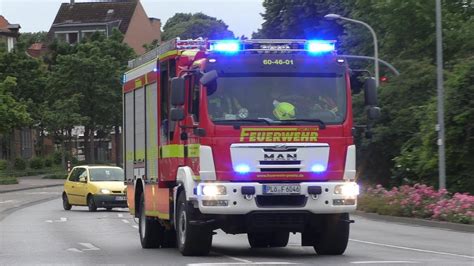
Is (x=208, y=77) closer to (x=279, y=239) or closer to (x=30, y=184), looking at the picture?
(x=279, y=239)

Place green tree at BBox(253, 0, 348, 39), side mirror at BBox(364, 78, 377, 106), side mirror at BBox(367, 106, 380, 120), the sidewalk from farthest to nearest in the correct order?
green tree at BBox(253, 0, 348, 39) < the sidewalk < side mirror at BBox(364, 78, 377, 106) < side mirror at BBox(367, 106, 380, 120)

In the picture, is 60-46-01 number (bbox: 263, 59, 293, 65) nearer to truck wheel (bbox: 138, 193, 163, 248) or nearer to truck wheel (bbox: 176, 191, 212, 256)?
truck wheel (bbox: 176, 191, 212, 256)

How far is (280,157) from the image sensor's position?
14141mm

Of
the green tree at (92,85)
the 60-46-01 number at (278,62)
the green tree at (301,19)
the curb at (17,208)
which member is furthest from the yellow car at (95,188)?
the green tree at (92,85)

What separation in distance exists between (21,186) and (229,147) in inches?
1713

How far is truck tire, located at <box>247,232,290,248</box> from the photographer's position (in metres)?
17.3

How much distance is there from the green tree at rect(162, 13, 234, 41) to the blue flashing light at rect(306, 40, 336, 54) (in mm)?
83154

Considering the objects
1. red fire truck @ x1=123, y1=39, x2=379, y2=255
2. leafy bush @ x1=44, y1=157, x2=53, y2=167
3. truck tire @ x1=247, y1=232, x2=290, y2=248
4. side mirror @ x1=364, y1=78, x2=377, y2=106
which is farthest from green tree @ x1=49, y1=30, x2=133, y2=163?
side mirror @ x1=364, y1=78, x2=377, y2=106

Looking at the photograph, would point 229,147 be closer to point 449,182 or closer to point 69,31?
point 449,182

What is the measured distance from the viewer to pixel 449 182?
3048 centimetres

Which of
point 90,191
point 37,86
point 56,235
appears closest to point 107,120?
point 37,86

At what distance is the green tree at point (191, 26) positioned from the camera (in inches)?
4307

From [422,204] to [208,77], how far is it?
13926 millimetres

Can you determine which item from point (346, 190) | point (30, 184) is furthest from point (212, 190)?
point (30, 184)
